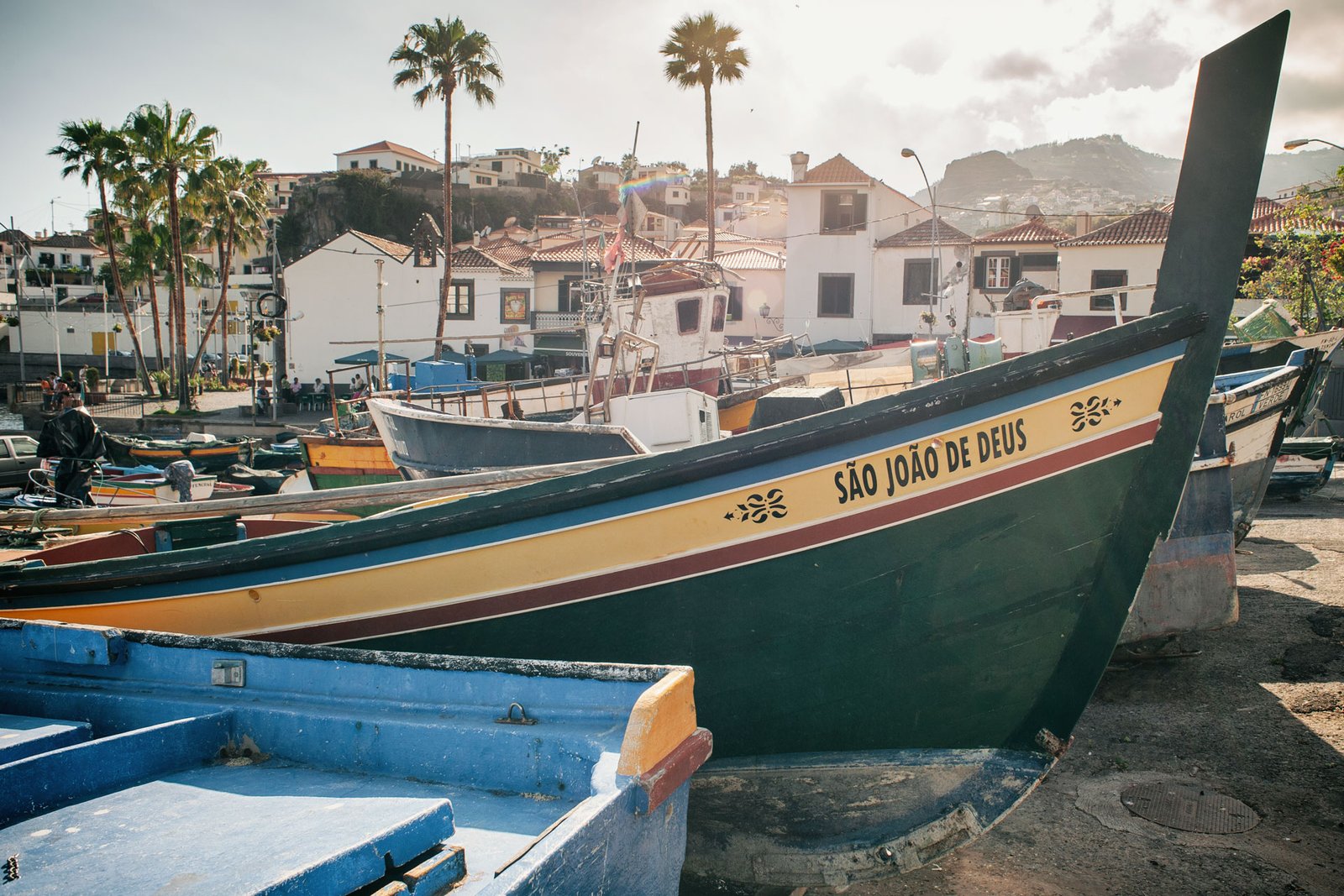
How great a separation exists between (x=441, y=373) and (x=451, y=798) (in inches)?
809

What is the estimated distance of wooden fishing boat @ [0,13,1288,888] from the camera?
383cm

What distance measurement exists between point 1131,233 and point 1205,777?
29.7m

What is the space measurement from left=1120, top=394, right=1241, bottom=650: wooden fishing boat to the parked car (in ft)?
64.2

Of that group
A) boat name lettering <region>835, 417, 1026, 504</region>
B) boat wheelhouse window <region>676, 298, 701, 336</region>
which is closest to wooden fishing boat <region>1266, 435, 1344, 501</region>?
boat wheelhouse window <region>676, 298, 701, 336</region>

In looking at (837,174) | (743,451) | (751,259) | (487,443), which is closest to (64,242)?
(751,259)

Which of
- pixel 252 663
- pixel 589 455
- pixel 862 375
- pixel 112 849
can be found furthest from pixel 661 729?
pixel 862 375

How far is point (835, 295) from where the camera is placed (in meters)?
A: 35.8

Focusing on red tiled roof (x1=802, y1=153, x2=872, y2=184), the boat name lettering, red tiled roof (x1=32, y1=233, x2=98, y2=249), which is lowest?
the boat name lettering

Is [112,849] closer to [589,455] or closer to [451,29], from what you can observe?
[589,455]

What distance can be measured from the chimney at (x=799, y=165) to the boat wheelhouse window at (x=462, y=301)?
45.9 ft

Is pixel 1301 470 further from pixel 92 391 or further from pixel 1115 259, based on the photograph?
pixel 92 391

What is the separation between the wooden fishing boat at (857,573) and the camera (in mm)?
3834

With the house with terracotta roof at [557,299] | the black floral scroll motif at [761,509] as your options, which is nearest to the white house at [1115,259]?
the house with terracotta roof at [557,299]

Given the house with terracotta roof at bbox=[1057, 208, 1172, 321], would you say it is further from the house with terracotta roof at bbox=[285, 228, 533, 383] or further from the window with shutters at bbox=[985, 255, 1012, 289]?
the house with terracotta roof at bbox=[285, 228, 533, 383]
